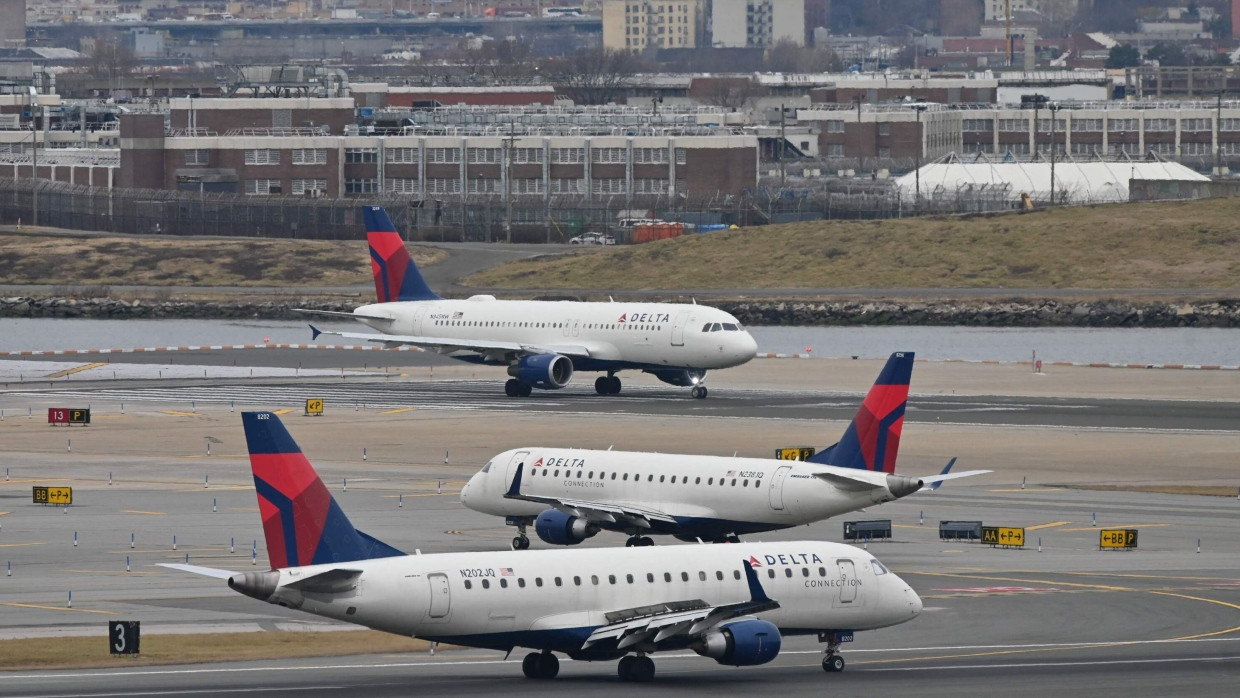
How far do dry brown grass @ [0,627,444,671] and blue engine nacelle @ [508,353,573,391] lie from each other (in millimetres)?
→ 51019

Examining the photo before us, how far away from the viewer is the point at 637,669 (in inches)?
1704

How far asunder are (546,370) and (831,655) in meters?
57.5

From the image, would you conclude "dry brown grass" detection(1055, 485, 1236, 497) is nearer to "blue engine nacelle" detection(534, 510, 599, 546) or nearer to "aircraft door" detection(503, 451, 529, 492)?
"aircraft door" detection(503, 451, 529, 492)

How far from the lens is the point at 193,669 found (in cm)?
4531

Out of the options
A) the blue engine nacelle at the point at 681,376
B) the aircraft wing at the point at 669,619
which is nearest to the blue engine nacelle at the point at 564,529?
the aircraft wing at the point at 669,619

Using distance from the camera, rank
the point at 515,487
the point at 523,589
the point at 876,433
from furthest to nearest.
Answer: the point at 515,487 < the point at 876,433 < the point at 523,589

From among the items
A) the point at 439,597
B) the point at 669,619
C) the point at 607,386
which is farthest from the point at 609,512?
the point at 607,386

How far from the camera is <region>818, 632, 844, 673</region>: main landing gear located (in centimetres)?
4516

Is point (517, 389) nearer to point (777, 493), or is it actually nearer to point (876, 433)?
point (777, 493)

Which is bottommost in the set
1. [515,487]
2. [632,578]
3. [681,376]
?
[681,376]

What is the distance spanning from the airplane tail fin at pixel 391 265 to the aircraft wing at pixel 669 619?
6742cm

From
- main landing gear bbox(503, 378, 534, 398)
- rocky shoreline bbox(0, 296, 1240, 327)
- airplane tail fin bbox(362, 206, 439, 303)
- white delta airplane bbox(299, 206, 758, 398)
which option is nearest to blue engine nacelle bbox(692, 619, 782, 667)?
white delta airplane bbox(299, 206, 758, 398)

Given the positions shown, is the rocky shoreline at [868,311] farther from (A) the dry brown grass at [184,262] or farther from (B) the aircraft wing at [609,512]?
(B) the aircraft wing at [609,512]

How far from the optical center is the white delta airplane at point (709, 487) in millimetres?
57031
